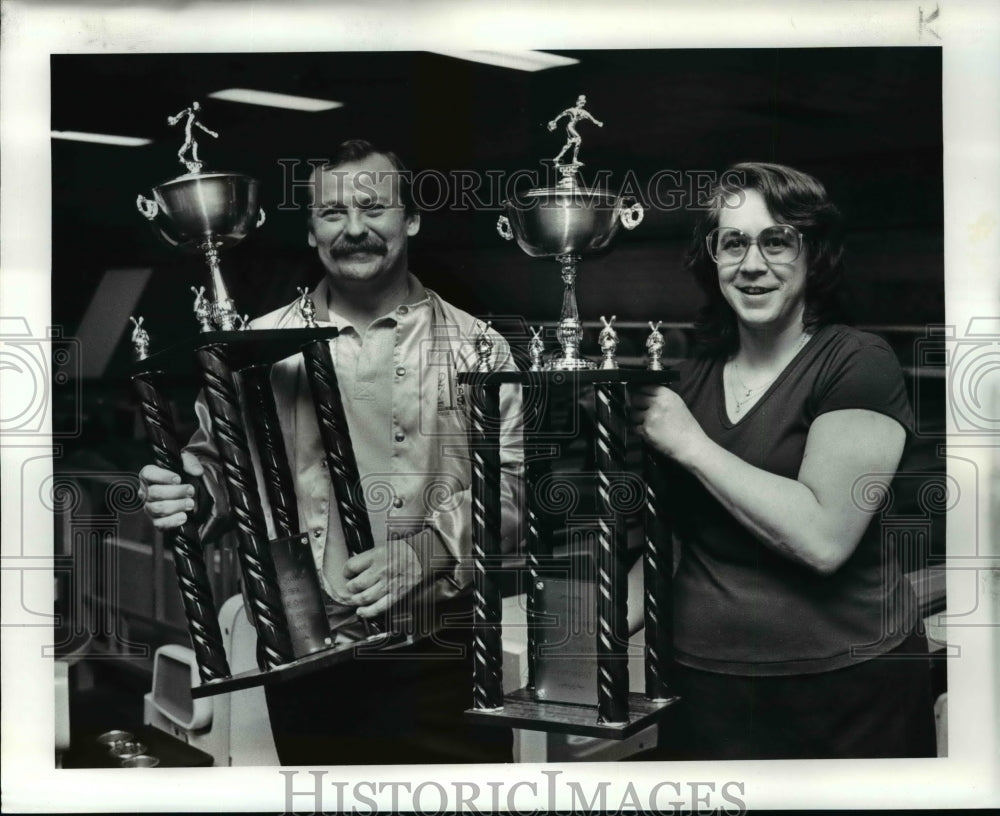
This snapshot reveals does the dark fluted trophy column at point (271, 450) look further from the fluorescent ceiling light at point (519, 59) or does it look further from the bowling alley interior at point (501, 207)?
the fluorescent ceiling light at point (519, 59)

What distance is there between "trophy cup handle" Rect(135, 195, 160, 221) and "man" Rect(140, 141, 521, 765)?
18.0 inches

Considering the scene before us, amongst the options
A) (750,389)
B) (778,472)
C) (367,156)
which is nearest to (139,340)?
(367,156)

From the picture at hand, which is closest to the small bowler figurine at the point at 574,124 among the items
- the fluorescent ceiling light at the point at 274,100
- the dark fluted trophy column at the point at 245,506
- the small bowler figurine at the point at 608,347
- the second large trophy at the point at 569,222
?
the second large trophy at the point at 569,222

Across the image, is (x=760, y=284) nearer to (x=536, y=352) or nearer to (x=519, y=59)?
(x=536, y=352)

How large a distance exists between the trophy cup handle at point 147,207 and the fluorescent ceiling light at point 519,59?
3.31ft

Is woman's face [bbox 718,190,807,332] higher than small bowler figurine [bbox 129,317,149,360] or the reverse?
higher

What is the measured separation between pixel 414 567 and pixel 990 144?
2.14m

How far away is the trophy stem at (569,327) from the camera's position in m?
3.00

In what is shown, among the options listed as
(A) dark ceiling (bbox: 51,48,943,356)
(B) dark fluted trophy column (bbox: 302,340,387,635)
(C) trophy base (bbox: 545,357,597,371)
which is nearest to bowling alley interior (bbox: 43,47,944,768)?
(A) dark ceiling (bbox: 51,48,943,356)

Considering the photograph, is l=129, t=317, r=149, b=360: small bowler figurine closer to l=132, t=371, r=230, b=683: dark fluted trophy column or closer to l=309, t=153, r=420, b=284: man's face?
l=132, t=371, r=230, b=683: dark fluted trophy column

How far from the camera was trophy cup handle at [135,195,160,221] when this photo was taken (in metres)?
3.16

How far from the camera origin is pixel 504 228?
3145mm

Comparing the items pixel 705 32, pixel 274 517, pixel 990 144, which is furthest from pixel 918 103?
pixel 274 517

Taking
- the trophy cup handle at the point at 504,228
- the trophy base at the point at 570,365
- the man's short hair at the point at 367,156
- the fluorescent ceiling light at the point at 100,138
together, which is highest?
the fluorescent ceiling light at the point at 100,138
